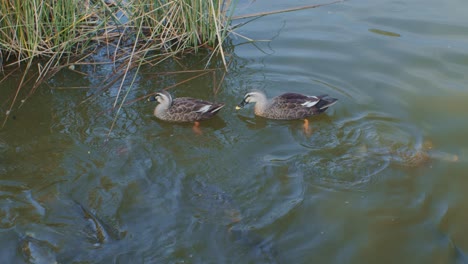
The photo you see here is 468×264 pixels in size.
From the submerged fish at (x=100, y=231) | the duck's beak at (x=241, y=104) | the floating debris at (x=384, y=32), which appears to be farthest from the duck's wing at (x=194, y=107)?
the floating debris at (x=384, y=32)

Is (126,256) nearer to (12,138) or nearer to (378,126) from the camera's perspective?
(12,138)

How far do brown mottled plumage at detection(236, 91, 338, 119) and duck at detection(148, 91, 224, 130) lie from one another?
1.87 feet

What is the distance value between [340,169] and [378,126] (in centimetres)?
119

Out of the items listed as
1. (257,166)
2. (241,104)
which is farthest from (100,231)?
(241,104)

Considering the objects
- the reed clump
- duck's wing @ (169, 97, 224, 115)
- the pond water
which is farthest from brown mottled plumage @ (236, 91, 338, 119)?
the reed clump

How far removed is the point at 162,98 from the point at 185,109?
409 mm

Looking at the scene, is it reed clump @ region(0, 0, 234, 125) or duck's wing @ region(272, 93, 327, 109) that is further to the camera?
reed clump @ region(0, 0, 234, 125)

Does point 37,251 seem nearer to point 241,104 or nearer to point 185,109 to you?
point 185,109

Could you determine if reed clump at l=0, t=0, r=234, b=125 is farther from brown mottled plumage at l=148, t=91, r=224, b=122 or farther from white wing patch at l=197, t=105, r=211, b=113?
white wing patch at l=197, t=105, r=211, b=113

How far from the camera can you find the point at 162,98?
7562mm

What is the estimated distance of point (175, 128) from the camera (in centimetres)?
739

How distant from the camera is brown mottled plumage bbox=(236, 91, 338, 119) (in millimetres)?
7238

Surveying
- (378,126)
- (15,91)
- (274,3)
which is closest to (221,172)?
(378,126)

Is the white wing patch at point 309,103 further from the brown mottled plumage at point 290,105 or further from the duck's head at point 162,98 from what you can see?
the duck's head at point 162,98
